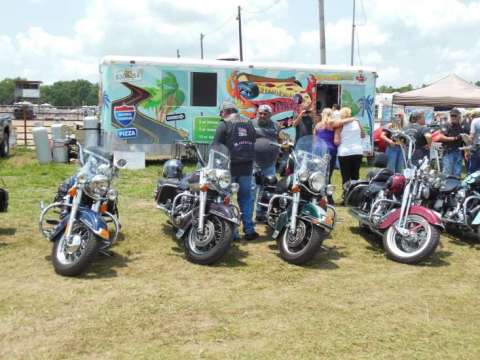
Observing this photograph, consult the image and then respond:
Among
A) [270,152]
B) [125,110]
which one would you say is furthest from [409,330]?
[125,110]

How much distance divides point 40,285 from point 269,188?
2895mm

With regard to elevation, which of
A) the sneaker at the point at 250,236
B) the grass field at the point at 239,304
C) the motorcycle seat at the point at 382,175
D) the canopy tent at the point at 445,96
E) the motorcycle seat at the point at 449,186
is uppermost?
the canopy tent at the point at 445,96

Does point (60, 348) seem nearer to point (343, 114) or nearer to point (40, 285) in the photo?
point (40, 285)

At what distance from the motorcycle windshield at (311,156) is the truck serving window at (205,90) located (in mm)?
7069

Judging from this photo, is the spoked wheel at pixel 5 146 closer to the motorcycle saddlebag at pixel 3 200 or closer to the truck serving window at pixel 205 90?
the truck serving window at pixel 205 90

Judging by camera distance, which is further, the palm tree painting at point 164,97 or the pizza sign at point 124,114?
the palm tree painting at point 164,97

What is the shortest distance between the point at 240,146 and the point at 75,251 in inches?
81.1

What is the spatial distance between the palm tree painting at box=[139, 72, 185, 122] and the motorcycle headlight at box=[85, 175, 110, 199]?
7323mm

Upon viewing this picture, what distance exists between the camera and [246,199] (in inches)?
246

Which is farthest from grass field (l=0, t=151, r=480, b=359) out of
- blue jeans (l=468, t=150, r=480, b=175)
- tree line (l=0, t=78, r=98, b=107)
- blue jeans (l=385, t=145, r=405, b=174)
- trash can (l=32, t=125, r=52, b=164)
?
tree line (l=0, t=78, r=98, b=107)

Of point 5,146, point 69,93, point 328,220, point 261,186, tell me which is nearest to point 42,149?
point 5,146

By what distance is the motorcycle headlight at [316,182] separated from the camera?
5.56 m

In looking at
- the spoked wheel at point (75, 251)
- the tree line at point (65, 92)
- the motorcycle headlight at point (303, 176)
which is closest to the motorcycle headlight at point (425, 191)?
the motorcycle headlight at point (303, 176)

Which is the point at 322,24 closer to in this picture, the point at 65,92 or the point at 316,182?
the point at 316,182
